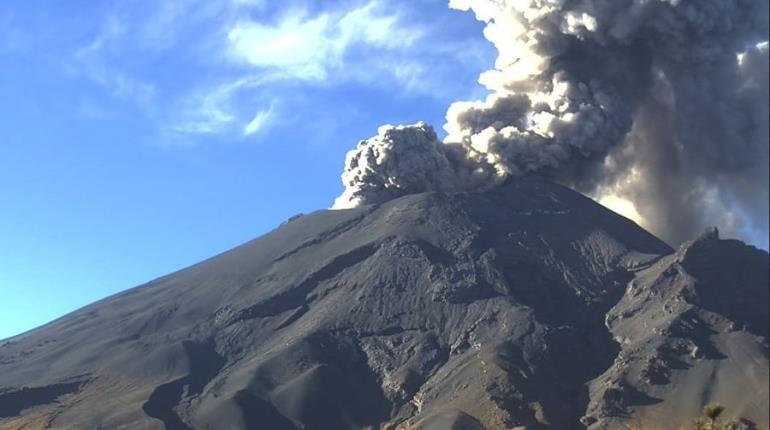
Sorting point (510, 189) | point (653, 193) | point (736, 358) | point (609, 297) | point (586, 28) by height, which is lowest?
point (736, 358)

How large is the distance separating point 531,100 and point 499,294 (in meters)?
27.9

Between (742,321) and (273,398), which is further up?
(273,398)

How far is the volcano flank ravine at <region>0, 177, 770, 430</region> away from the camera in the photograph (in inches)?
3789

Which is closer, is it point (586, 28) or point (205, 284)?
point (586, 28)

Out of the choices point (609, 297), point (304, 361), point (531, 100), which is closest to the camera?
point (304, 361)

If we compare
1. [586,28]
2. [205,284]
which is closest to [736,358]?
[586,28]

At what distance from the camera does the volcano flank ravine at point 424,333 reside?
316ft

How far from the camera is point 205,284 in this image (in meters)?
137

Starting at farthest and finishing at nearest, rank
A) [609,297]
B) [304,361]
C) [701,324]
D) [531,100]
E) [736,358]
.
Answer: [531,100], [609,297], [304,361], [701,324], [736,358]

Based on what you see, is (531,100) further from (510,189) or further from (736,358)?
(736,358)

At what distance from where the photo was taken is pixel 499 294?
119188mm

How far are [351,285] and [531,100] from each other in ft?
109

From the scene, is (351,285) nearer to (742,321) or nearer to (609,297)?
(609,297)

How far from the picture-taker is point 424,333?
4523 inches
